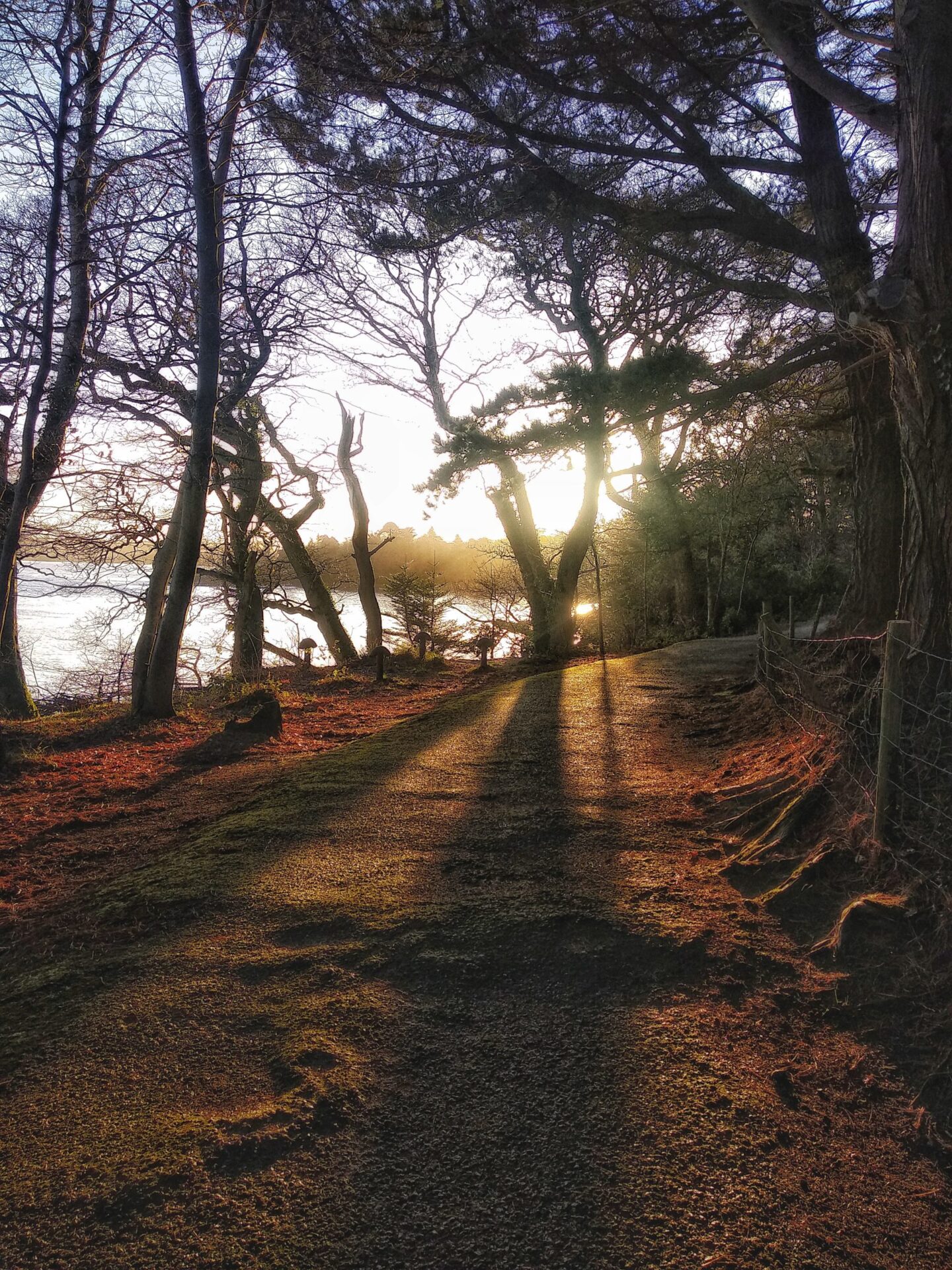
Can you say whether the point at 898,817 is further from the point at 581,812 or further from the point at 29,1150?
the point at 29,1150

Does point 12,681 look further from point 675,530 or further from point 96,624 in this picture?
point 675,530

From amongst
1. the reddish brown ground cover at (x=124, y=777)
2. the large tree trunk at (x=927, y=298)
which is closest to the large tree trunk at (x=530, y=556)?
the reddish brown ground cover at (x=124, y=777)

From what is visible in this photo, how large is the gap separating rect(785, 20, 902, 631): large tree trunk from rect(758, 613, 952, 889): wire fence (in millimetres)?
1495

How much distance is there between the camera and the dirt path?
189 cm

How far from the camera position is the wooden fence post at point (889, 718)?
375cm

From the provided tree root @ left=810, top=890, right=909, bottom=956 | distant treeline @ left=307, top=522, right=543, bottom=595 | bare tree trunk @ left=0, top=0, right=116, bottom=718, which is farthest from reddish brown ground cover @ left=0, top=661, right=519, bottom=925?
distant treeline @ left=307, top=522, right=543, bottom=595

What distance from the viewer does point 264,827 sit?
466 cm

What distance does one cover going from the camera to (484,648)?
14.5 meters

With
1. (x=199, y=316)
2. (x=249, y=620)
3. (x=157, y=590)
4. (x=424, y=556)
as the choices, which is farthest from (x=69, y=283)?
(x=424, y=556)

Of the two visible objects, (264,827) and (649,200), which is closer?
(264,827)

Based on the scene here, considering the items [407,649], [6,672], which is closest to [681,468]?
[407,649]

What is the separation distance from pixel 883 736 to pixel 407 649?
13.5 m

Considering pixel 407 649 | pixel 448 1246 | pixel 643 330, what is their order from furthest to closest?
pixel 407 649 → pixel 643 330 → pixel 448 1246

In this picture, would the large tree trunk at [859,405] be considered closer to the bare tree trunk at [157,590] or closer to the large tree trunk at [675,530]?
the bare tree trunk at [157,590]
